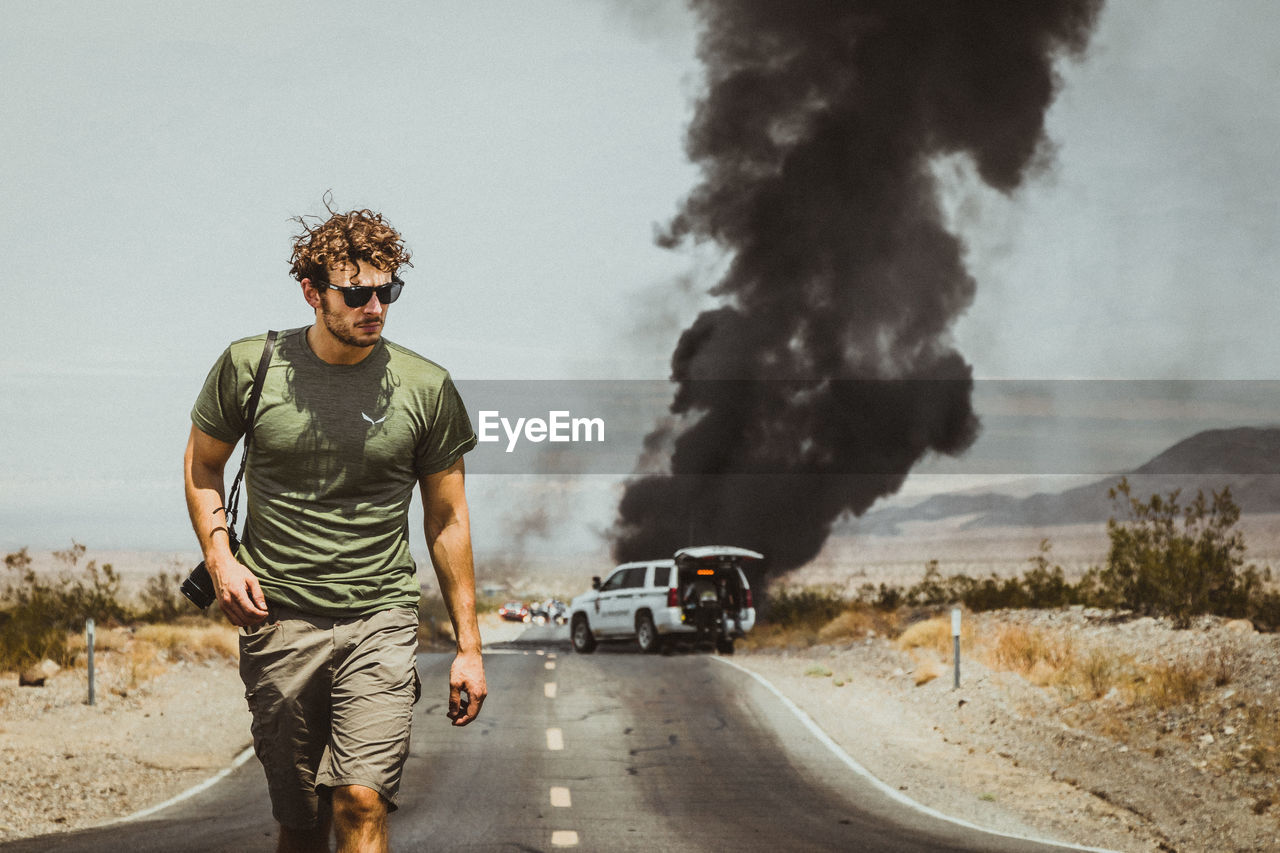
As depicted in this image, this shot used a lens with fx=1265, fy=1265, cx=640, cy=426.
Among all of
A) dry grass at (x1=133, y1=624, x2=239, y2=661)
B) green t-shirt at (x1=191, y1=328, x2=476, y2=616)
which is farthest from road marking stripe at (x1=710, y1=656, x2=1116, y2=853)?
dry grass at (x1=133, y1=624, x2=239, y2=661)

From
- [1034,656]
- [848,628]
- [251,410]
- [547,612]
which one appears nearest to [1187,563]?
[1034,656]

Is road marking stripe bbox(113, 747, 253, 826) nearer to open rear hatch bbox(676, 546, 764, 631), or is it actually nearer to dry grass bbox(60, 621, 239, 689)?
dry grass bbox(60, 621, 239, 689)

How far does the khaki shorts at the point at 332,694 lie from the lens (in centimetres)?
389

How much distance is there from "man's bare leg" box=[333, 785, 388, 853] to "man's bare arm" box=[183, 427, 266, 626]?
0.60 metres

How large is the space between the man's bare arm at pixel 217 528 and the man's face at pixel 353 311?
0.51 meters

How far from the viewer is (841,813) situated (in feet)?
32.4

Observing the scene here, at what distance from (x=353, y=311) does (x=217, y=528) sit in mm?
794

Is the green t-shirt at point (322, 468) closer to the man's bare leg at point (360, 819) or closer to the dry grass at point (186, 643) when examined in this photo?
the man's bare leg at point (360, 819)

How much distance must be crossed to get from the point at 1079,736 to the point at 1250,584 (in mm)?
9401

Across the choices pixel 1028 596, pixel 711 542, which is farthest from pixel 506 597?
pixel 1028 596

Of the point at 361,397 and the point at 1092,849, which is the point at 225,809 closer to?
the point at 1092,849

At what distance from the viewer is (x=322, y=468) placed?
12.8 feet

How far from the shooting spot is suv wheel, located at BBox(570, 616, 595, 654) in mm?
25031


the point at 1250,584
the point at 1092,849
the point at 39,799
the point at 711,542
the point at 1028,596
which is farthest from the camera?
the point at 711,542
